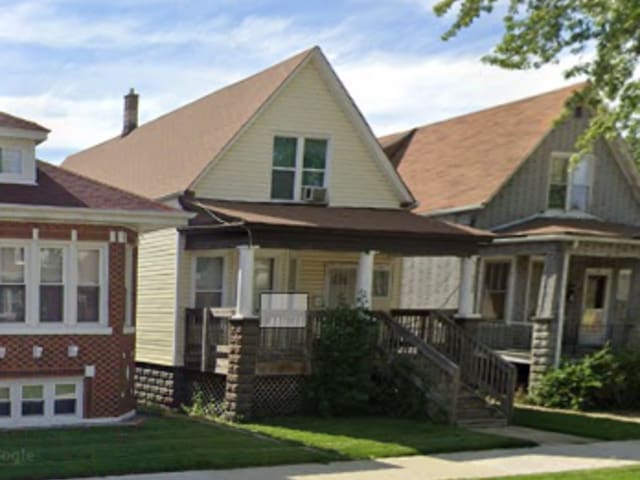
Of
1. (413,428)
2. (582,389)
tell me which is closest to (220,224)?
(413,428)

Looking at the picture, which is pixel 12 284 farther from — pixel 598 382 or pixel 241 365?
pixel 598 382

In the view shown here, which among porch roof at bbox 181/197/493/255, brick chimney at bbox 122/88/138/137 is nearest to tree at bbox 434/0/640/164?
porch roof at bbox 181/197/493/255

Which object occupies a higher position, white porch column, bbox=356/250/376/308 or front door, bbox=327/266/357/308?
white porch column, bbox=356/250/376/308

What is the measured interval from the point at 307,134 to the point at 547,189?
24.7 ft

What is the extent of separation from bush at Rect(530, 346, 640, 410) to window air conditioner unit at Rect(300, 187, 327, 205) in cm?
699

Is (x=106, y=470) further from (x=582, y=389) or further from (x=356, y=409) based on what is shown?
(x=582, y=389)

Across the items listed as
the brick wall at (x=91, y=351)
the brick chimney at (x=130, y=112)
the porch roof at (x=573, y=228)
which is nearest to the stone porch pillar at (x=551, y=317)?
the porch roof at (x=573, y=228)

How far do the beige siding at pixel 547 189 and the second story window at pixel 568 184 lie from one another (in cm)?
20

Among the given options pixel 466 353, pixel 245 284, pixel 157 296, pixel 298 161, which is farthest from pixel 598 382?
pixel 157 296

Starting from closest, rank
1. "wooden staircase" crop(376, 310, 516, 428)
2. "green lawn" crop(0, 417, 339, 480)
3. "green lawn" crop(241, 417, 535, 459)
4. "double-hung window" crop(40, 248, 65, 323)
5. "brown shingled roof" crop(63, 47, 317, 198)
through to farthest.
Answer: "green lawn" crop(0, 417, 339, 480) → "green lawn" crop(241, 417, 535, 459) → "double-hung window" crop(40, 248, 65, 323) → "wooden staircase" crop(376, 310, 516, 428) → "brown shingled roof" crop(63, 47, 317, 198)

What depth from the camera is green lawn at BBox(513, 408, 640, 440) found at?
45.2 feet

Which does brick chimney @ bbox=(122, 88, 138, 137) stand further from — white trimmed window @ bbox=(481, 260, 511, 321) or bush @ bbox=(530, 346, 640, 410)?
bush @ bbox=(530, 346, 640, 410)

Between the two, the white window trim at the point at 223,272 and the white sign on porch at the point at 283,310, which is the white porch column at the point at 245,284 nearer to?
the white sign on porch at the point at 283,310

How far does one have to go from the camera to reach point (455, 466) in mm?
10625
